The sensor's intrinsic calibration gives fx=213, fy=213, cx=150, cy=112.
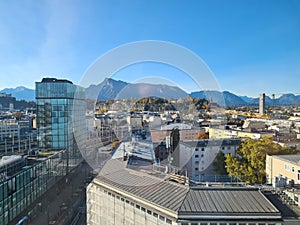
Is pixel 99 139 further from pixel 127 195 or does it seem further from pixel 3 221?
pixel 127 195

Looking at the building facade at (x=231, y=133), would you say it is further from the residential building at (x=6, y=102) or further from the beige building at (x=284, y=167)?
the residential building at (x=6, y=102)

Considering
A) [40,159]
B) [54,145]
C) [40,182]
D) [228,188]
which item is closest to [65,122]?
[54,145]

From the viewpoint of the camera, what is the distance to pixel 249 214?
266 cm

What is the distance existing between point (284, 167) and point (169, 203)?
5091 mm

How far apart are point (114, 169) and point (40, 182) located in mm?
4627

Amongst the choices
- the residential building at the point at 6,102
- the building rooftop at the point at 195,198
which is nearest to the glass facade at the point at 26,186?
the building rooftop at the point at 195,198

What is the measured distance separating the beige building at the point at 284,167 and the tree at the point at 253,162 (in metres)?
0.32

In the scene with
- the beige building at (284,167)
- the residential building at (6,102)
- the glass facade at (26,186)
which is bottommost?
the glass facade at (26,186)

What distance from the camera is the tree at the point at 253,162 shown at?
23.0 feet

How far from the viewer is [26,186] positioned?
21.4 feet

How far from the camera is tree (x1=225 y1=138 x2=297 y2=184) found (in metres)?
7.00

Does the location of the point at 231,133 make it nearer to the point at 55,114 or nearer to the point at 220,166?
the point at 220,166

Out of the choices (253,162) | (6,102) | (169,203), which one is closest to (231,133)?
(253,162)

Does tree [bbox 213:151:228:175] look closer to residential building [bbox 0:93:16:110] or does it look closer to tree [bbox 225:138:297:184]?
tree [bbox 225:138:297:184]
